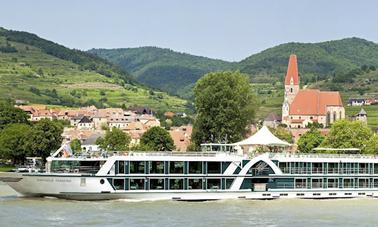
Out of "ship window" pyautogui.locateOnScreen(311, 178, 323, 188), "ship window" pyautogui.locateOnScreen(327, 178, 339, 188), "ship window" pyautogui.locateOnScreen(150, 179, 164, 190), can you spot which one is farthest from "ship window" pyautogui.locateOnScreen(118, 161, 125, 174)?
"ship window" pyautogui.locateOnScreen(327, 178, 339, 188)

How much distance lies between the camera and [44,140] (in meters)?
88.0

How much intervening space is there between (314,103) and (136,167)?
106 meters

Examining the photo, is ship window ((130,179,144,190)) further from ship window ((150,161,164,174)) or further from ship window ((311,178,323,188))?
ship window ((311,178,323,188))

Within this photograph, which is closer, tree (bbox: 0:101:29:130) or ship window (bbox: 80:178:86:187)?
ship window (bbox: 80:178:86:187)

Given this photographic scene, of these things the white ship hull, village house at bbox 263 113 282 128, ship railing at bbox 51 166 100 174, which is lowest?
the white ship hull

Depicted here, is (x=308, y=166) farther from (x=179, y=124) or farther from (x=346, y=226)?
(x=179, y=124)

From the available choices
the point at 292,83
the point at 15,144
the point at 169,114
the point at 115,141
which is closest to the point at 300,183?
the point at 15,144

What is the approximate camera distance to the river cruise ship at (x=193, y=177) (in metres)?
47.3

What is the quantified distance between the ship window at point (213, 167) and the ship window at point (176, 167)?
1.63 meters

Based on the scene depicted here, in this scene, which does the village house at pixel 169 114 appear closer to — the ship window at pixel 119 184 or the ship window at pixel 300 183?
the ship window at pixel 300 183

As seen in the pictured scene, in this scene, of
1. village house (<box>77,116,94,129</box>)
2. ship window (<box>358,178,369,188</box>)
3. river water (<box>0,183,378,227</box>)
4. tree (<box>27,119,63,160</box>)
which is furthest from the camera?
village house (<box>77,116,94,129</box>)

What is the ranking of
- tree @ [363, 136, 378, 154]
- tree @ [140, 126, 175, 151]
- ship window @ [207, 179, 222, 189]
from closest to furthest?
1. ship window @ [207, 179, 222, 189]
2. tree @ [363, 136, 378, 154]
3. tree @ [140, 126, 175, 151]

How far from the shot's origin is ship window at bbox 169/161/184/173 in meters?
48.8

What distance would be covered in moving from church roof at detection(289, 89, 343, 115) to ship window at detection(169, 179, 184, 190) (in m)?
104
